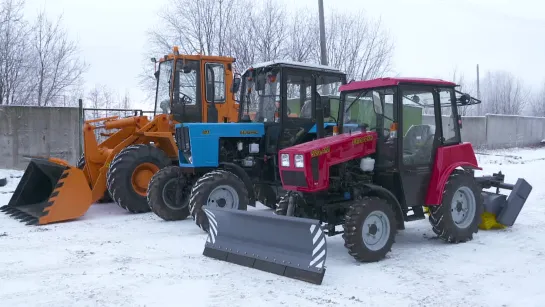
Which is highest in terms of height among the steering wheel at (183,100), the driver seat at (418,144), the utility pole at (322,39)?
the utility pole at (322,39)

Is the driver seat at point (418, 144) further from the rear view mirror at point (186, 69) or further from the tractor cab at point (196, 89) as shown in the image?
the rear view mirror at point (186, 69)

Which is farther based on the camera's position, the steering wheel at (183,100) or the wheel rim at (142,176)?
the steering wheel at (183,100)

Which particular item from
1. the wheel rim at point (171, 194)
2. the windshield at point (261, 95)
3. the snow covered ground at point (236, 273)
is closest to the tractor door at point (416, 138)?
the snow covered ground at point (236, 273)

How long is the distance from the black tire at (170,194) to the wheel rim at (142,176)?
1102 millimetres

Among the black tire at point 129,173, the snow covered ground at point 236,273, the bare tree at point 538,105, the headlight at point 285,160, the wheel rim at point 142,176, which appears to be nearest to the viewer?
the snow covered ground at point 236,273

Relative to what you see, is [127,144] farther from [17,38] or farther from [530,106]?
[530,106]

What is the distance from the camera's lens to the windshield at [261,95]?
28.7ft

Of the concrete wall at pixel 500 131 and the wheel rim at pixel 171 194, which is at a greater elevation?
→ the concrete wall at pixel 500 131

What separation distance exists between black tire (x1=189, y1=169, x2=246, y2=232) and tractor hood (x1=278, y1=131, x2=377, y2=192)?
65.1 inches

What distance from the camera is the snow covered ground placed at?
523cm

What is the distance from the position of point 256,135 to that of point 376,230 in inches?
124

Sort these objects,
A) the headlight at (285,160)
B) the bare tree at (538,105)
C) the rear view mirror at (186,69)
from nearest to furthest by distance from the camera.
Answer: the headlight at (285,160)
the rear view mirror at (186,69)
the bare tree at (538,105)

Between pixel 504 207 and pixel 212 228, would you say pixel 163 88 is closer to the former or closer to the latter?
pixel 212 228

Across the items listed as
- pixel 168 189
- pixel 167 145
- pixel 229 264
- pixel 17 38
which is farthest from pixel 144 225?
pixel 17 38
